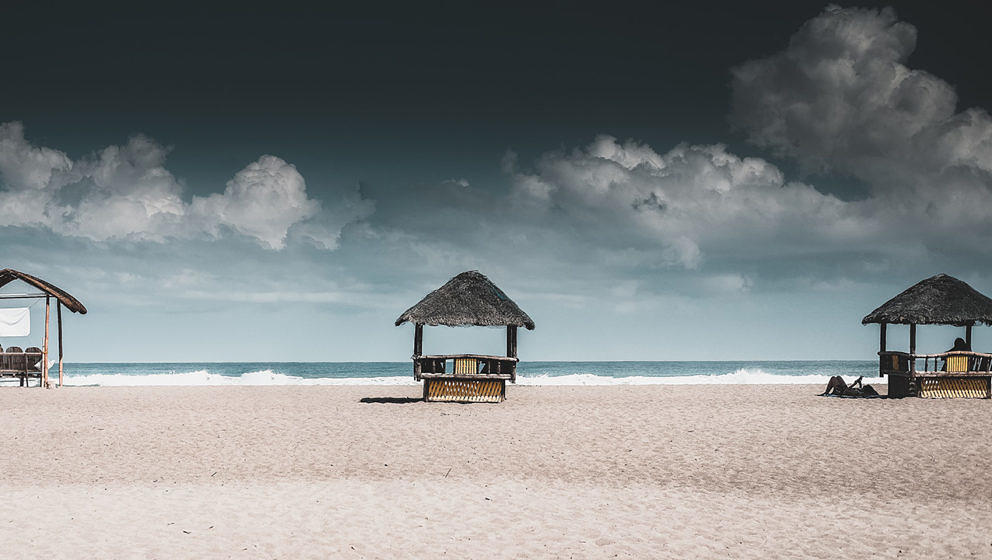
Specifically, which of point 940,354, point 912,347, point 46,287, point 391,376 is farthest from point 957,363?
point 391,376

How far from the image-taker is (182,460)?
39.8 ft

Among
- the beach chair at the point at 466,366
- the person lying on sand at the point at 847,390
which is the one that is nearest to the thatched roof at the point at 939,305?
the person lying on sand at the point at 847,390

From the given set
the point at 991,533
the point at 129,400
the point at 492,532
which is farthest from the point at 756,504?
the point at 129,400

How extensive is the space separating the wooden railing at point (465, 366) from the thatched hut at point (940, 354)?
447 inches

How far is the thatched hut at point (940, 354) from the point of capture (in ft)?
73.9

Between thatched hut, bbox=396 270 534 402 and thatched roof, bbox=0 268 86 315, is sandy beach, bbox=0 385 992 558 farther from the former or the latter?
thatched roof, bbox=0 268 86 315

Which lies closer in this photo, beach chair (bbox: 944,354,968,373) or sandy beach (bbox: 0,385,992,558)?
sandy beach (bbox: 0,385,992,558)

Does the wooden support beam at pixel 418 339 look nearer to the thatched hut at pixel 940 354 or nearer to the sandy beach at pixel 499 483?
the sandy beach at pixel 499 483

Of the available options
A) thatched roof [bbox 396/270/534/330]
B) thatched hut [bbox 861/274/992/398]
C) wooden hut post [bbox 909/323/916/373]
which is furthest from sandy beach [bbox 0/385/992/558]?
thatched roof [bbox 396/270/534/330]

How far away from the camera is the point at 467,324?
867 inches

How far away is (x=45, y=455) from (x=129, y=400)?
10384 millimetres

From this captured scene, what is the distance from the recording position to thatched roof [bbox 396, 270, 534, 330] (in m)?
22.1

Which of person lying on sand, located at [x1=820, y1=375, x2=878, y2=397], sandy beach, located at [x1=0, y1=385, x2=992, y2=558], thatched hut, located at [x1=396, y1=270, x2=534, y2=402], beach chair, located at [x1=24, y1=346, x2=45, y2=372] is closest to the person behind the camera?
sandy beach, located at [x1=0, y1=385, x2=992, y2=558]

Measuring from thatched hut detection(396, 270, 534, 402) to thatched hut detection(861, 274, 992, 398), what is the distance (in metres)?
10.8
